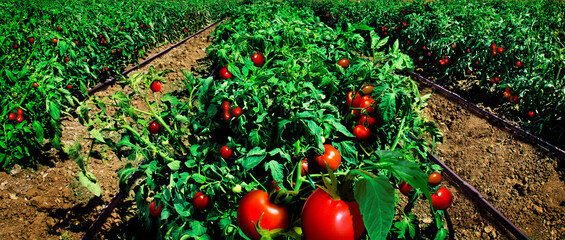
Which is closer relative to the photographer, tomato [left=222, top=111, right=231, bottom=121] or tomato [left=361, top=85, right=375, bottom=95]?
tomato [left=222, top=111, right=231, bottom=121]

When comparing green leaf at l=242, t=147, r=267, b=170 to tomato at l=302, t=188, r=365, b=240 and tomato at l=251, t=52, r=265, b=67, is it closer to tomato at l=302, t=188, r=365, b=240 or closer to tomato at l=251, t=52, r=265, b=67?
tomato at l=302, t=188, r=365, b=240

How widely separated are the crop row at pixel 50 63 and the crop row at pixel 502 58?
10.7 feet

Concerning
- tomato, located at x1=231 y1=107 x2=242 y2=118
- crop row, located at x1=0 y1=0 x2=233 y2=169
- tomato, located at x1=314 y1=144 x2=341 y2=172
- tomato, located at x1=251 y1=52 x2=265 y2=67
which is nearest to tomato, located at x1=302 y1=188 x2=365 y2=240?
tomato, located at x1=314 y1=144 x2=341 y2=172

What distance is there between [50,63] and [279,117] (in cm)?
361

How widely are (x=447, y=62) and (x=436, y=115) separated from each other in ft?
5.90

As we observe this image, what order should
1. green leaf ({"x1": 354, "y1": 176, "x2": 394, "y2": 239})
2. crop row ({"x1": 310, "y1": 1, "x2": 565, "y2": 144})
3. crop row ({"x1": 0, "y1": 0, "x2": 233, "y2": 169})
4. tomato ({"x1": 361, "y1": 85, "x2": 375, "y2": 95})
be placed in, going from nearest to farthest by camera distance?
green leaf ({"x1": 354, "y1": 176, "x2": 394, "y2": 239}), tomato ({"x1": 361, "y1": 85, "x2": 375, "y2": 95}), crop row ({"x1": 0, "y1": 0, "x2": 233, "y2": 169}), crop row ({"x1": 310, "y1": 1, "x2": 565, "y2": 144})

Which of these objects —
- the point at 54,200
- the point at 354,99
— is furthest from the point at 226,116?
the point at 54,200

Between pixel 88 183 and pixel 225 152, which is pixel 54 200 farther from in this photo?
pixel 225 152

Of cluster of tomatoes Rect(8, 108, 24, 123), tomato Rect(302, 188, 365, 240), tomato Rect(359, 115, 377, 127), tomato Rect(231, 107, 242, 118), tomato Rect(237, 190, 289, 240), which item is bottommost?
cluster of tomatoes Rect(8, 108, 24, 123)

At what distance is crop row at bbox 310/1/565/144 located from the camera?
12.6ft

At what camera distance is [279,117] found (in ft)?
4.25

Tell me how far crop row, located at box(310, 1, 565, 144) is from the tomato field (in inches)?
1.3

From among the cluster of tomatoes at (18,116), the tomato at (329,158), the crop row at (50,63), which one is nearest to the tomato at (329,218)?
the tomato at (329,158)

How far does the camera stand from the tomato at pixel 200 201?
1409 millimetres
